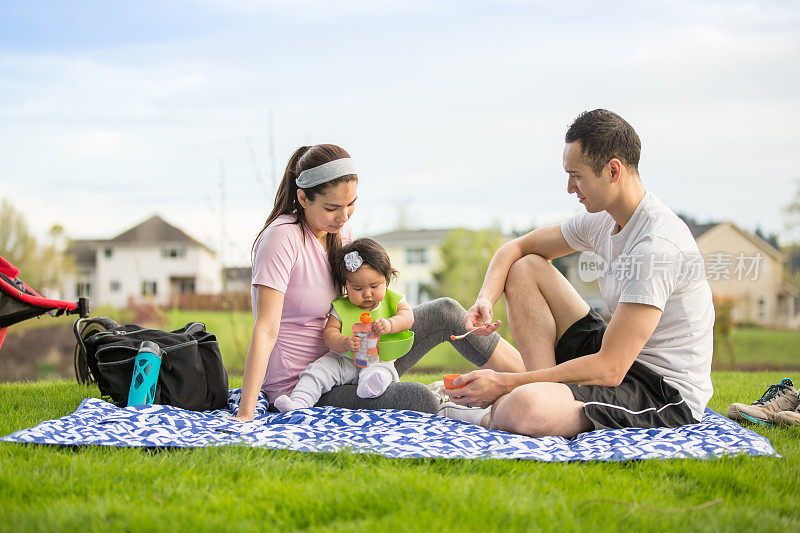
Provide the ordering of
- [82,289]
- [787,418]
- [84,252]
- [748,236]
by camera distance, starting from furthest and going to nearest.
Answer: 1. [84,252]
2. [748,236]
3. [82,289]
4. [787,418]

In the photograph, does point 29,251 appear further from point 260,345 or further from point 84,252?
point 260,345

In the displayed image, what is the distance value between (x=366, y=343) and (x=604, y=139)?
151cm

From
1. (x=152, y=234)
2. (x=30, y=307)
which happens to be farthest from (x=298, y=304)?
(x=152, y=234)

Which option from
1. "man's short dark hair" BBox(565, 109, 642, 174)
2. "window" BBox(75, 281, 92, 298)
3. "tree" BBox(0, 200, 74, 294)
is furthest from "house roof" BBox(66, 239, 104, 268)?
"man's short dark hair" BBox(565, 109, 642, 174)

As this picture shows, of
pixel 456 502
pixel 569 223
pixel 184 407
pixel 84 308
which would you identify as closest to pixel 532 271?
pixel 569 223

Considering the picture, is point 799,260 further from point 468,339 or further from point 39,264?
point 39,264

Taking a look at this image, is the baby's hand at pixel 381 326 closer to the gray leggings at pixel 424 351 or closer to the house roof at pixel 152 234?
the gray leggings at pixel 424 351

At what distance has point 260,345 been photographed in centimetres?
319

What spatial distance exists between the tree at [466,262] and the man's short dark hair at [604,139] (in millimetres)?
13766

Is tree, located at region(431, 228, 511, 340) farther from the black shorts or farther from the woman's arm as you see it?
the woman's arm

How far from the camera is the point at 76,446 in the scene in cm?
283

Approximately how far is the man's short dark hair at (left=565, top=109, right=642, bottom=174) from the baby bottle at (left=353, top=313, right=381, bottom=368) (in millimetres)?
1326

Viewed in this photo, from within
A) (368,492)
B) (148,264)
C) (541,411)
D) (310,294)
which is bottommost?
(368,492)

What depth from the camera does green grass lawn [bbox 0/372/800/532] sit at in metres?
2.05
